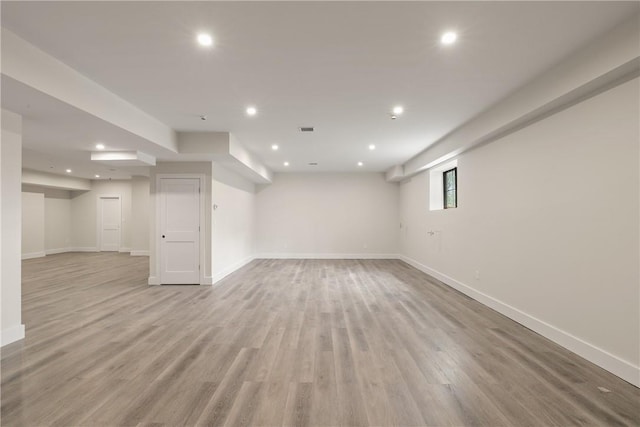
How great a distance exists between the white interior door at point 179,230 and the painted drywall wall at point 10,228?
101 inches

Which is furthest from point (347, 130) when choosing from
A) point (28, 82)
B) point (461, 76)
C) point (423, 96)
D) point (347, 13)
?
point (28, 82)

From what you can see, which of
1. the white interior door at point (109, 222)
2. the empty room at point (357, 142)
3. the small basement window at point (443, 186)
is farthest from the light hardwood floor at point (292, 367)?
the white interior door at point (109, 222)

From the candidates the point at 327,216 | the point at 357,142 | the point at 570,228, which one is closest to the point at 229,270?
the point at 327,216

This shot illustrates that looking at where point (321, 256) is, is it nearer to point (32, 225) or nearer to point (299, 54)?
point (299, 54)

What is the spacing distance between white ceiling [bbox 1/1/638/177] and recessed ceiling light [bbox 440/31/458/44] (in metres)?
0.05

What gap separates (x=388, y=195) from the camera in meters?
9.11

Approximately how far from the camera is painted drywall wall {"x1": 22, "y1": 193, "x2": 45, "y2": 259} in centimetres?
903

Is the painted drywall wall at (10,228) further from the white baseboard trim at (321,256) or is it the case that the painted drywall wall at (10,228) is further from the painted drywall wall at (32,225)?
the painted drywall wall at (32,225)

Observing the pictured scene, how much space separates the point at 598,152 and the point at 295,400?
3.35 meters

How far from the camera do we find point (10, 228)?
9.70ft

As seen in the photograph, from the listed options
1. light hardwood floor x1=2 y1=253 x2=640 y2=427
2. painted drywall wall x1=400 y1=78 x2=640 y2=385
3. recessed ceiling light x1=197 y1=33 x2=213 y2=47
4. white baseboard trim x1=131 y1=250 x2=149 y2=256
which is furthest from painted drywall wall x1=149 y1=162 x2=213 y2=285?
painted drywall wall x1=400 y1=78 x2=640 y2=385

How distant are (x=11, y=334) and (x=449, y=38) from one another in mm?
5091

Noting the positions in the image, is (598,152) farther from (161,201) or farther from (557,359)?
(161,201)

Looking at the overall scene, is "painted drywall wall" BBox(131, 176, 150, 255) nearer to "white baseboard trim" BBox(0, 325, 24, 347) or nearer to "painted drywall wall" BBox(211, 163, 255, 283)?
"painted drywall wall" BBox(211, 163, 255, 283)
